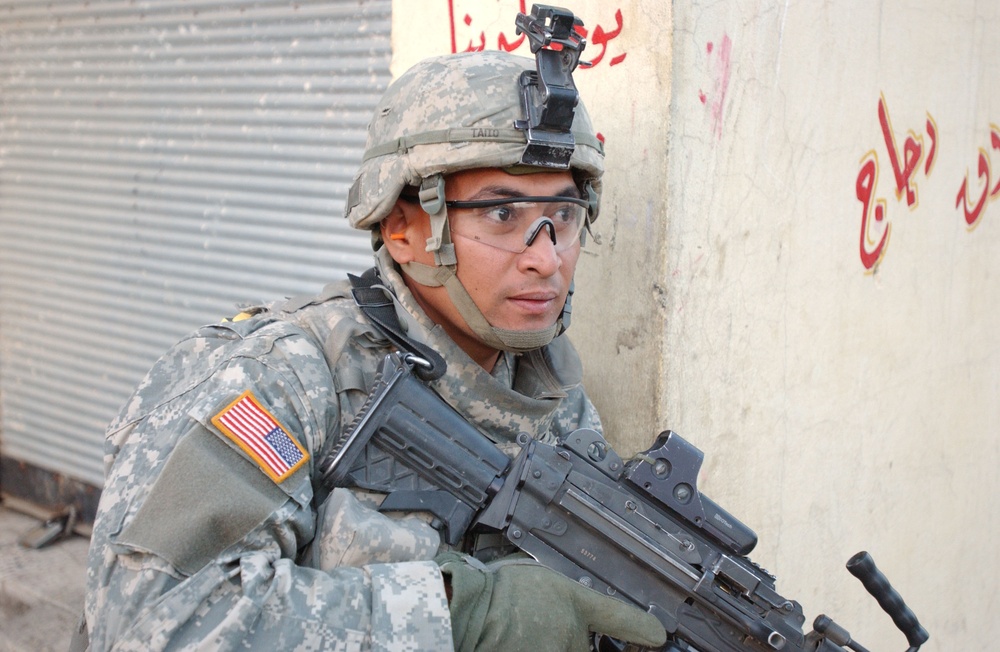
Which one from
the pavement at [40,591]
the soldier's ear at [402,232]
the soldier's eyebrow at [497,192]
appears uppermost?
the soldier's eyebrow at [497,192]

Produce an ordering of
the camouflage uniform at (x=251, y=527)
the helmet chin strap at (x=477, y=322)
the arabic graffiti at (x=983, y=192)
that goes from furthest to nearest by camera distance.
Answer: the arabic graffiti at (x=983, y=192)
the helmet chin strap at (x=477, y=322)
the camouflage uniform at (x=251, y=527)

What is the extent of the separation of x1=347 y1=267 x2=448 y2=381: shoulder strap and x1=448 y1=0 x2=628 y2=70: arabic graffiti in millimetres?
711

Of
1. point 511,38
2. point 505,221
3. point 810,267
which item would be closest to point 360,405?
point 505,221

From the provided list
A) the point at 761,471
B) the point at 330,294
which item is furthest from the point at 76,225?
the point at 761,471

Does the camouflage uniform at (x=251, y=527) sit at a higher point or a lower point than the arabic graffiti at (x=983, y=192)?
lower

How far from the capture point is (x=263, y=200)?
4234 millimetres

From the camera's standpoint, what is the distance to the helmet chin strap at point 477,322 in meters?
1.90

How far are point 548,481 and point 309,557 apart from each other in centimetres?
47

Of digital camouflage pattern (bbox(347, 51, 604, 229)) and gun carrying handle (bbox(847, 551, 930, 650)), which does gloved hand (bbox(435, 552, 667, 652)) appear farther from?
digital camouflage pattern (bbox(347, 51, 604, 229))

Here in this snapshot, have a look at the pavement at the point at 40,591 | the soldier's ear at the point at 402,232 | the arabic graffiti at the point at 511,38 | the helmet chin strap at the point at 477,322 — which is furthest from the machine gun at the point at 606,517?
the pavement at the point at 40,591

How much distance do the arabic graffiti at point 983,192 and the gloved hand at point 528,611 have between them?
8.06ft

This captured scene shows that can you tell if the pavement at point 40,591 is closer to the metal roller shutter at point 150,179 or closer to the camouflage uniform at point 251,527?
the metal roller shutter at point 150,179

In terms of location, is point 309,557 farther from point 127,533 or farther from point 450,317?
point 450,317

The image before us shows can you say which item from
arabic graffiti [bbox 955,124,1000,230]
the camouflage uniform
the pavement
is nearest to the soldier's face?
the camouflage uniform
